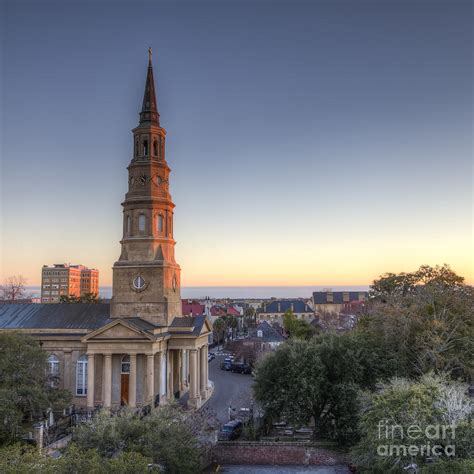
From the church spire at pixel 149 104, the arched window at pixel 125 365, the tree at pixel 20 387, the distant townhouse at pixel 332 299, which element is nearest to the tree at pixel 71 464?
the tree at pixel 20 387

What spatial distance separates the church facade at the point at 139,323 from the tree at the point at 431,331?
580 inches

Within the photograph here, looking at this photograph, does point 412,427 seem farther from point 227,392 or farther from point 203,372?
point 227,392

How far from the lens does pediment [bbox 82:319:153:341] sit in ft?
113

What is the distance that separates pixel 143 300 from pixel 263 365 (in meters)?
12.2

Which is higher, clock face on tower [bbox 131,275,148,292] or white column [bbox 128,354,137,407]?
clock face on tower [bbox 131,275,148,292]

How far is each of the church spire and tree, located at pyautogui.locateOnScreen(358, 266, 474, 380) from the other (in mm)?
24828

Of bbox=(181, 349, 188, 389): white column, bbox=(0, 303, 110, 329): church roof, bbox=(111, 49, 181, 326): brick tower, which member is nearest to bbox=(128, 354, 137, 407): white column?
bbox=(111, 49, 181, 326): brick tower

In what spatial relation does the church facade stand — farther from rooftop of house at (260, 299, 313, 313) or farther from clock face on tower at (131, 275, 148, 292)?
rooftop of house at (260, 299, 313, 313)

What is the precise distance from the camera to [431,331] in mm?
32250

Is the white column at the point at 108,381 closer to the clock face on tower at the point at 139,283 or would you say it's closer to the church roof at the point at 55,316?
the church roof at the point at 55,316

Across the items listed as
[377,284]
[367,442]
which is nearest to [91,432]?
[367,442]

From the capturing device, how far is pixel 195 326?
129 feet

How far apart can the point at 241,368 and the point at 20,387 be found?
123 ft

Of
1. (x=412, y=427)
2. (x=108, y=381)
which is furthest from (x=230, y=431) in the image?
(x=412, y=427)
